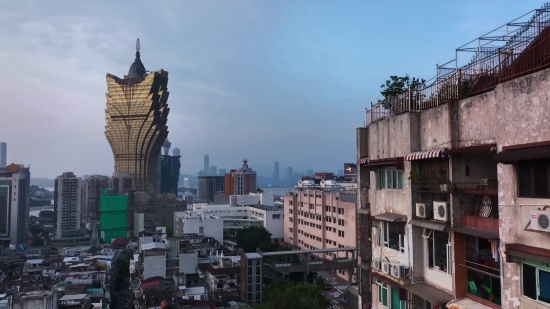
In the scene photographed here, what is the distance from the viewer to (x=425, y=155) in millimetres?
6094

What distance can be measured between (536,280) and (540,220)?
0.72 metres

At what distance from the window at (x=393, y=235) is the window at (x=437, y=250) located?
522 millimetres

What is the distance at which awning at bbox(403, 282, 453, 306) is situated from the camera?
5836 mm

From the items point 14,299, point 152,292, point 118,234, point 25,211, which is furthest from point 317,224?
point 25,211

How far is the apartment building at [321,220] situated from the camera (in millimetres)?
37375

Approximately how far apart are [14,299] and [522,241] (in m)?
24.6

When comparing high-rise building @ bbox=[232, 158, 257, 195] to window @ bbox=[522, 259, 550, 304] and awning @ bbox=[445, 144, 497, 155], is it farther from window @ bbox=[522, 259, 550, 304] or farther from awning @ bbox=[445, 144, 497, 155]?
window @ bbox=[522, 259, 550, 304]

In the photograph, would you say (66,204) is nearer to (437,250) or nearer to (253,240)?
→ (253,240)

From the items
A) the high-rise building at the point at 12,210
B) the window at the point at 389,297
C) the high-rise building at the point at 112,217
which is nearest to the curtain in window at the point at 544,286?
the window at the point at 389,297

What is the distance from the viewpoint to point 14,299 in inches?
838

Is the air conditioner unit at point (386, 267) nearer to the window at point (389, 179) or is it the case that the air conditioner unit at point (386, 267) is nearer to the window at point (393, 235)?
the window at point (393, 235)

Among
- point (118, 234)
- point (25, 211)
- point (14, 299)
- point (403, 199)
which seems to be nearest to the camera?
point (403, 199)

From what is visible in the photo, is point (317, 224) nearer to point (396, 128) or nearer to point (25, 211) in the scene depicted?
point (396, 128)

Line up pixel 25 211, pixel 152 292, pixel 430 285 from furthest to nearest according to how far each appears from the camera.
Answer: pixel 25 211 → pixel 152 292 → pixel 430 285
